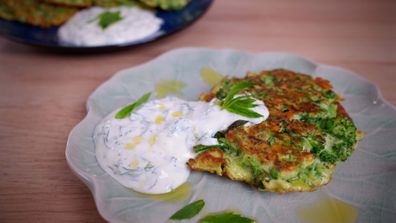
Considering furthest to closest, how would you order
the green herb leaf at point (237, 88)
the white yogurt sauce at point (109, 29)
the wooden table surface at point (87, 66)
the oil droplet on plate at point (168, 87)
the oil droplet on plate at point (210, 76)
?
the white yogurt sauce at point (109, 29) < the oil droplet on plate at point (210, 76) < the oil droplet on plate at point (168, 87) < the green herb leaf at point (237, 88) < the wooden table surface at point (87, 66)

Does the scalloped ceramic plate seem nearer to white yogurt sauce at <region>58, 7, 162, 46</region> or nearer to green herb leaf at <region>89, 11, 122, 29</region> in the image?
white yogurt sauce at <region>58, 7, 162, 46</region>

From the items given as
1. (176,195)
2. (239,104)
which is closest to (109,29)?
(239,104)

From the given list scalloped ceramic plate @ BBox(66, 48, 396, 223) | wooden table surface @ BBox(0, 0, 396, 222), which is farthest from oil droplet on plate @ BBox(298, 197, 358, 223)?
wooden table surface @ BBox(0, 0, 396, 222)

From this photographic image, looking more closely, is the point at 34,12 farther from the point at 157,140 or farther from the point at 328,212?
the point at 328,212

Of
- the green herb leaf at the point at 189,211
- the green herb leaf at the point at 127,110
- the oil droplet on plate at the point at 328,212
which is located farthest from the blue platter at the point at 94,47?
the oil droplet on plate at the point at 328,212

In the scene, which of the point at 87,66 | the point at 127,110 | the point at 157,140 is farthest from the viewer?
the point at 87,66

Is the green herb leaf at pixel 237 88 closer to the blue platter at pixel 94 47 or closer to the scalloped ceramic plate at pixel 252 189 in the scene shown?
the scalloped ceramic plate at pixel 252 189
